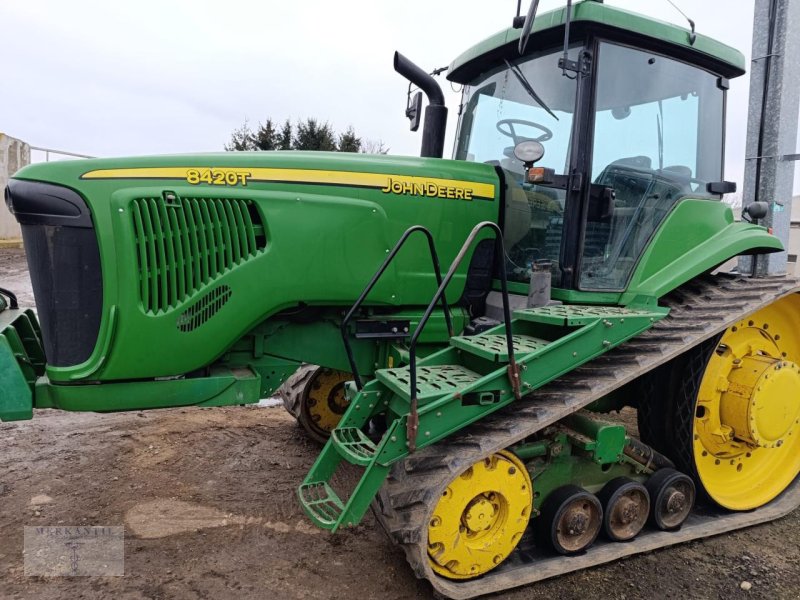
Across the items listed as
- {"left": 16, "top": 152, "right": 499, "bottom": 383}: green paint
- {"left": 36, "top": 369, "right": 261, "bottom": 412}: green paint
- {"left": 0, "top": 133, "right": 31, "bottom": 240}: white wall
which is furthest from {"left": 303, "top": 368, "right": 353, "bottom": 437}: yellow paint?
{"left": 0, "top": 133, "right": 31, "bottom": 240}: white wall

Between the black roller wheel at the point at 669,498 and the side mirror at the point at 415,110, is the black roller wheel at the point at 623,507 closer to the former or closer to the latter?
the black roller wheel at the point at 669,498

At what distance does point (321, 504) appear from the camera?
9.00 feet

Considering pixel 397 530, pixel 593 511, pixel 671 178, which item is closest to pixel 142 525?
pixel 397 530

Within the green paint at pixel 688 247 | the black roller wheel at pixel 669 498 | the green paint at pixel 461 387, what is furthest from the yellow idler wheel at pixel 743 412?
the green paint at pixel 461 387

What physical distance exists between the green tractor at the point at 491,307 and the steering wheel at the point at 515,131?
0.05 feet

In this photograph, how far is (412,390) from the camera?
2.48 m

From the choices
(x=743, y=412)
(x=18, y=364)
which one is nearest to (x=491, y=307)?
(x=743, y=412)

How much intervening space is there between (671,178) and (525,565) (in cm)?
233

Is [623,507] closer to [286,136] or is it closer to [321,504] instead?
[321,504]

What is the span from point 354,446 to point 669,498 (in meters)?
1.69

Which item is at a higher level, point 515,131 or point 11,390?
point 515,131

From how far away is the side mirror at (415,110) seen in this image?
411cm

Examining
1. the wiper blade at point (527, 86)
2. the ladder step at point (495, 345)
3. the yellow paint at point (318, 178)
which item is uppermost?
the wiper blade at point (527, 86)

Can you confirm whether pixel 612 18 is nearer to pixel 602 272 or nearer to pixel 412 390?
pixel 602 272
